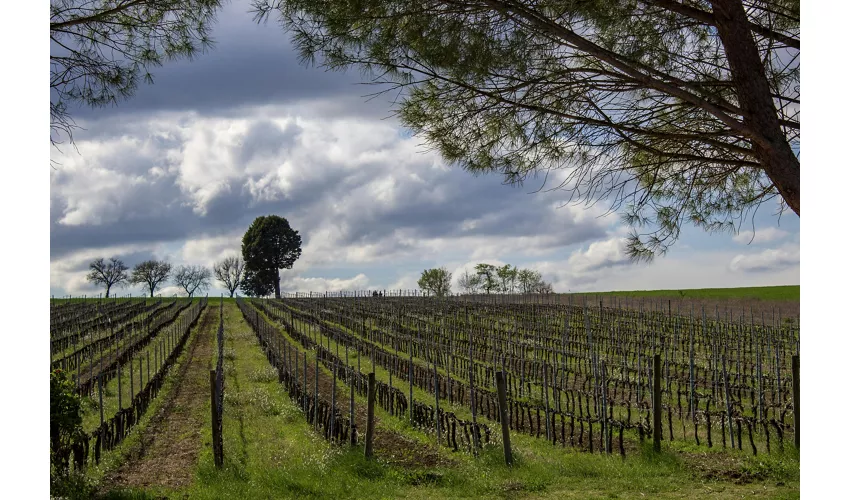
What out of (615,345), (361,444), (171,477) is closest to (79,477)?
(171,477)

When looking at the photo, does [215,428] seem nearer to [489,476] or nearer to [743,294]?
[489,476]

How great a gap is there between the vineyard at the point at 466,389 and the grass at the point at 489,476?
0.18 metres

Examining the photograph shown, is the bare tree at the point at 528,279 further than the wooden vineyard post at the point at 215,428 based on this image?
Yes

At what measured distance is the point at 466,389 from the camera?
47.8 ft

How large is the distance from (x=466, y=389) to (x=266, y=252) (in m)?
45.4

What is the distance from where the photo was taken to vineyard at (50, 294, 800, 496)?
29.2ft

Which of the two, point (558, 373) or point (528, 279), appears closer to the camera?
point (558, 373)

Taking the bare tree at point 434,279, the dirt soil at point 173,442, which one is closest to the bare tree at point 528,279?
the bare tree at point 434,279

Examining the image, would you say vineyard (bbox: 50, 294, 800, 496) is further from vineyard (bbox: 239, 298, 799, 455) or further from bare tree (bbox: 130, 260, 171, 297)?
bare tree (bbox: 130, 260, 171, 297)

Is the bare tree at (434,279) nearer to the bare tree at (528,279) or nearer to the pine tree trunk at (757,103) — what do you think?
the bare tree at (528,279)

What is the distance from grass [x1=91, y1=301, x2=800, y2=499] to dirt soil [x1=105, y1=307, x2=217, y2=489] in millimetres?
294

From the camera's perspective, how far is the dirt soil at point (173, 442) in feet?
25.4

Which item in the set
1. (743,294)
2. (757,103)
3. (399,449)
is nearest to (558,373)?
(399,449)

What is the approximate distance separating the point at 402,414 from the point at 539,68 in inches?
313
